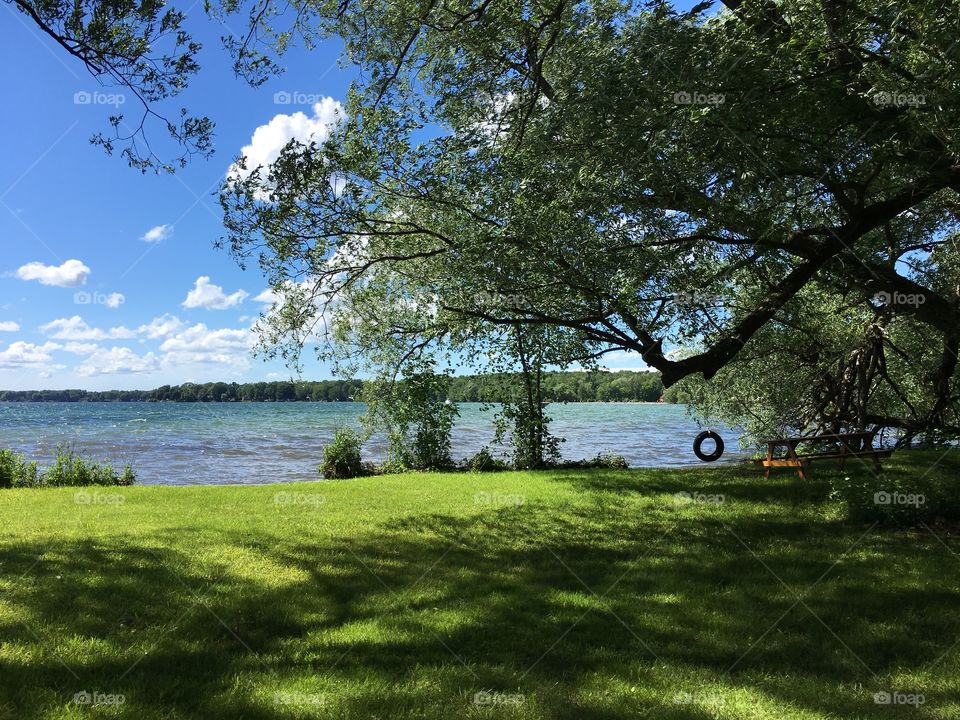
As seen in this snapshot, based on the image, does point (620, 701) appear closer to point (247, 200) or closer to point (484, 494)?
point (484, 494)

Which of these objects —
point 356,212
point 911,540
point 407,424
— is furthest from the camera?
point 407,424

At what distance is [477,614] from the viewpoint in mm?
5742

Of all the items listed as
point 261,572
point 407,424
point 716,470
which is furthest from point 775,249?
point 407,424

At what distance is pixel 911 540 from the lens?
851cm

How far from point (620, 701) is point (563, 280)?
7164 millimetres
